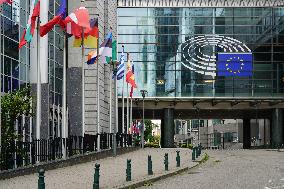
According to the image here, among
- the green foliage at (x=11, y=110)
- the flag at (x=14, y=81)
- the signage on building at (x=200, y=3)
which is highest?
the signage on building at (x=200, y=3)

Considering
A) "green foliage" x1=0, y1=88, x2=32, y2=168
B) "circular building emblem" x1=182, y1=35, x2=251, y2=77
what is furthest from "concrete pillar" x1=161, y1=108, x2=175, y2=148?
"green foliage" x1=0, y1=88, x2=32, y2=168

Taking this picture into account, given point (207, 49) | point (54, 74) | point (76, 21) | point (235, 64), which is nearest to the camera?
point (76, 21)

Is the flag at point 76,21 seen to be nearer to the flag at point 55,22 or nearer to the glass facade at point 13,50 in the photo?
the flag at point 55,22

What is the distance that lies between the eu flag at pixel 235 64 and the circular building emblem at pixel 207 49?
0.13 m

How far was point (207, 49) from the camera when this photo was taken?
7812 centimetres

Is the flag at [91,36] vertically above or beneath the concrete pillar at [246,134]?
above

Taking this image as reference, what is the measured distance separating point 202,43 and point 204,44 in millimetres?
277

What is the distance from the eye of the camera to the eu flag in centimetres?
7731

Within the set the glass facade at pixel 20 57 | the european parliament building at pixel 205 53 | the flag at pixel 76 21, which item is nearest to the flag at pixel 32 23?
the flag at pixel 76 21

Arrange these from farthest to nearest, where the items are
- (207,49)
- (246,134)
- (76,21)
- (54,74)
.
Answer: (246,134) → (207,49) → (54,74) → (76,21)

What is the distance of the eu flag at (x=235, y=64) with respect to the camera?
77312mm

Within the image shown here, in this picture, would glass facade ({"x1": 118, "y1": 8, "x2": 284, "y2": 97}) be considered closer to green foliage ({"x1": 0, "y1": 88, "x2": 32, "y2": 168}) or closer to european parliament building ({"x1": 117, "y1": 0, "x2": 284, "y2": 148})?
european parliament building ({"x1": 117, "y1": 0, "x2": 284, "y2": 148})

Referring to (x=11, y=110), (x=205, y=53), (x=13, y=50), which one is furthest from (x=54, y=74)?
(x=205, y=53)

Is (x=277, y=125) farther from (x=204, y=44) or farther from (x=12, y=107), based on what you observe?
(x=12, y=107)
